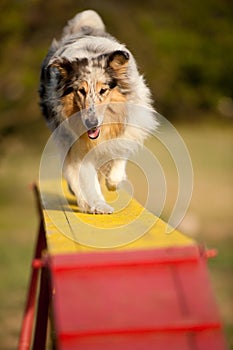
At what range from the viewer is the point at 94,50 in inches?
168

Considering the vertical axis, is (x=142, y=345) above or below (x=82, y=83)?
below

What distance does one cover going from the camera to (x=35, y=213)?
14719 millimetres

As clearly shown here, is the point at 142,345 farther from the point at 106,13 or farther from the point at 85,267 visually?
the point at 106,13

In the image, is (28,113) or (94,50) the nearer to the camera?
(94,50)

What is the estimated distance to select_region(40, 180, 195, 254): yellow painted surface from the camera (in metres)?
2.66

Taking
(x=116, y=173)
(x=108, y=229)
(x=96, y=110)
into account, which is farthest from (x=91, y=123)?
(x=108, y=229)

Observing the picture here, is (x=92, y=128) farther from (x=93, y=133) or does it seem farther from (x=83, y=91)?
(x=83, y=91)

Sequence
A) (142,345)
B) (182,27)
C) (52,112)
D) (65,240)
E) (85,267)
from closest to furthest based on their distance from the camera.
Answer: (142,345), (85,267), (65,240), (52,112), (182,27)

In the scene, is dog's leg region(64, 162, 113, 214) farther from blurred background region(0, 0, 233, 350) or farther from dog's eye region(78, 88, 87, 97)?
blurred background region(0, 0, 233, 350)

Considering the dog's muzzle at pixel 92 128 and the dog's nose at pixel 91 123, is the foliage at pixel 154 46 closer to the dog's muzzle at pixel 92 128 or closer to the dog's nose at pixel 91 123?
the dog's muzzle at pixel 92 128

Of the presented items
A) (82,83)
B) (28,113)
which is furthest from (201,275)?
(28,113)

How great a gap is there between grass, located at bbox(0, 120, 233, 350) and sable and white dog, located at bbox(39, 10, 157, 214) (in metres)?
3.02

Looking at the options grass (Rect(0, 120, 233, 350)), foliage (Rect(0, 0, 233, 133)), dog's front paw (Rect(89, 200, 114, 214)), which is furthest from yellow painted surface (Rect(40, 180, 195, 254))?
foliage (Rect(0, 0, 233, 133))

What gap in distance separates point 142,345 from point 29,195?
571 inches
